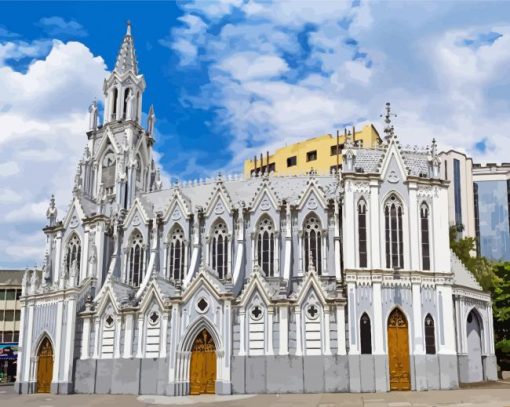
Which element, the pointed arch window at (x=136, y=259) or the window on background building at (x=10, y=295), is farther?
the window on background building at (x=10, y=295)

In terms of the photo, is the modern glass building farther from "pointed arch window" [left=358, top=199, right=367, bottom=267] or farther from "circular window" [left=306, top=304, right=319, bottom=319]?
"circular window" [left=306, top=304, right=319, bottom=319]

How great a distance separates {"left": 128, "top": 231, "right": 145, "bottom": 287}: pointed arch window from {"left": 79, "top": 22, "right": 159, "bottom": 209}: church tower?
4801 millimetres

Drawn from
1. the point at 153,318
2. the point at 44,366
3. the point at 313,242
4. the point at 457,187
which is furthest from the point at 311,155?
the point at 44,366

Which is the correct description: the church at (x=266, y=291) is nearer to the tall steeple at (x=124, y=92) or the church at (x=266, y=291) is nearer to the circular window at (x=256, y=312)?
the circular window at (x=256, y=312)

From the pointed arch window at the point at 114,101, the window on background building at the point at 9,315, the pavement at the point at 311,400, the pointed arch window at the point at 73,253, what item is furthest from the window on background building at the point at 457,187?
the pointed arch window at the point at 73,253

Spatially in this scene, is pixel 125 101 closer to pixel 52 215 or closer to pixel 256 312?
pixel 52 215

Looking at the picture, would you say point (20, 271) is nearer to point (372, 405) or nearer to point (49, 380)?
point (49, 380)

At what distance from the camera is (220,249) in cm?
4847

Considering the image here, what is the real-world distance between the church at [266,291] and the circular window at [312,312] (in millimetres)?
183

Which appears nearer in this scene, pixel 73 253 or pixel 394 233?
pixel 394 233

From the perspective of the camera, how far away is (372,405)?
3198cm

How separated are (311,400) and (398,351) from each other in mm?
7646

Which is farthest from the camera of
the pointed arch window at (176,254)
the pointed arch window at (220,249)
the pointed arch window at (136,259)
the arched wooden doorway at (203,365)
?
the pointed arch window at (136,259)

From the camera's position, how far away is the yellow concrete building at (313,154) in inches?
3413
